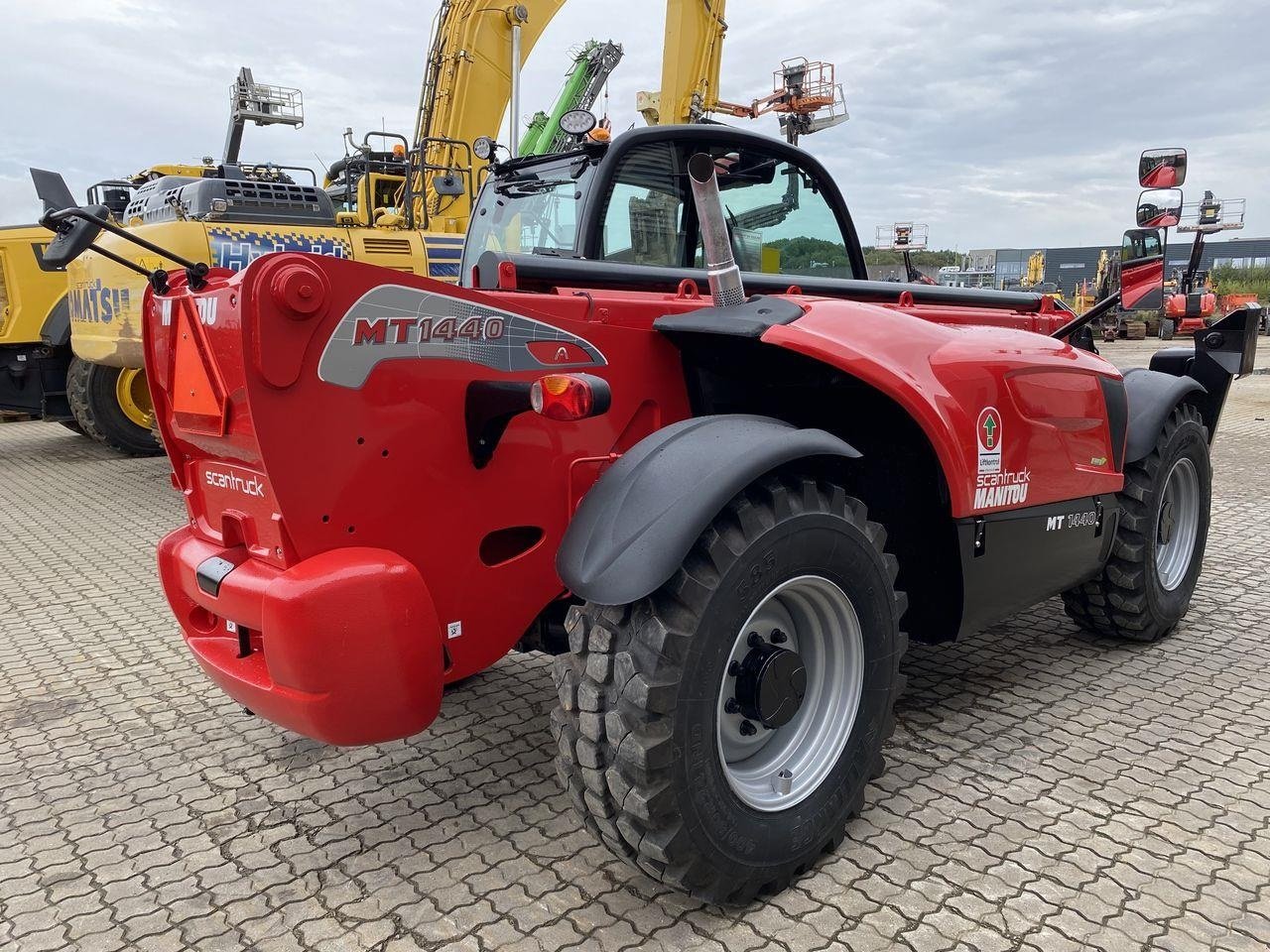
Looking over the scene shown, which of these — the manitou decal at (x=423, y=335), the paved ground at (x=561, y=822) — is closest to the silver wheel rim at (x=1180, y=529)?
the paved ground at (x=561, y=822)

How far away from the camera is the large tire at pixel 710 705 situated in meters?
2.12

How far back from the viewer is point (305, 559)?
7.07 ft

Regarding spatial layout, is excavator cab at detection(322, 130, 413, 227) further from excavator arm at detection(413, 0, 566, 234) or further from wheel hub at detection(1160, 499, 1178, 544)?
wheel hub at detection(1160, 499, 1178, 544)

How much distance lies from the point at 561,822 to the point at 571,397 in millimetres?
1346

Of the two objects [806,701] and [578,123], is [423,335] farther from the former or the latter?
[578,123]

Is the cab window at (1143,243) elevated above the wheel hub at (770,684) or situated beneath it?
elevated above

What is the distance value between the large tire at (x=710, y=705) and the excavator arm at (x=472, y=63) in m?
9.19

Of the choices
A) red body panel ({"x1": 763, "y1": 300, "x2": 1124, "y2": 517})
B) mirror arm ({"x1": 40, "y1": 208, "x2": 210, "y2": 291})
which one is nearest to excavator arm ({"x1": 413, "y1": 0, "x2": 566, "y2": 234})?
red body panel ({"x1": 763, "y1": 300, "x2": 1124, "y2": 517})

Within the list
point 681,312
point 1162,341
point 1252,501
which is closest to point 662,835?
point 681,312

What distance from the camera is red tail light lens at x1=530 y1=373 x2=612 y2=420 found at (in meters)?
2.07

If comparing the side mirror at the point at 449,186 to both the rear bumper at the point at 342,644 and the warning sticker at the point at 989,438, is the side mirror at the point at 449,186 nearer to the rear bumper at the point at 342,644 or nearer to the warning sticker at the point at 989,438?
the warning sticker at the point at 989,438

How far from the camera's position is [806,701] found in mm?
2592

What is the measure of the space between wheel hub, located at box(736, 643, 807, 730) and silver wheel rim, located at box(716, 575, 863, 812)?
38 mm

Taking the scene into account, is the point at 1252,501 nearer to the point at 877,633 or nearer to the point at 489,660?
the point at 877,633
